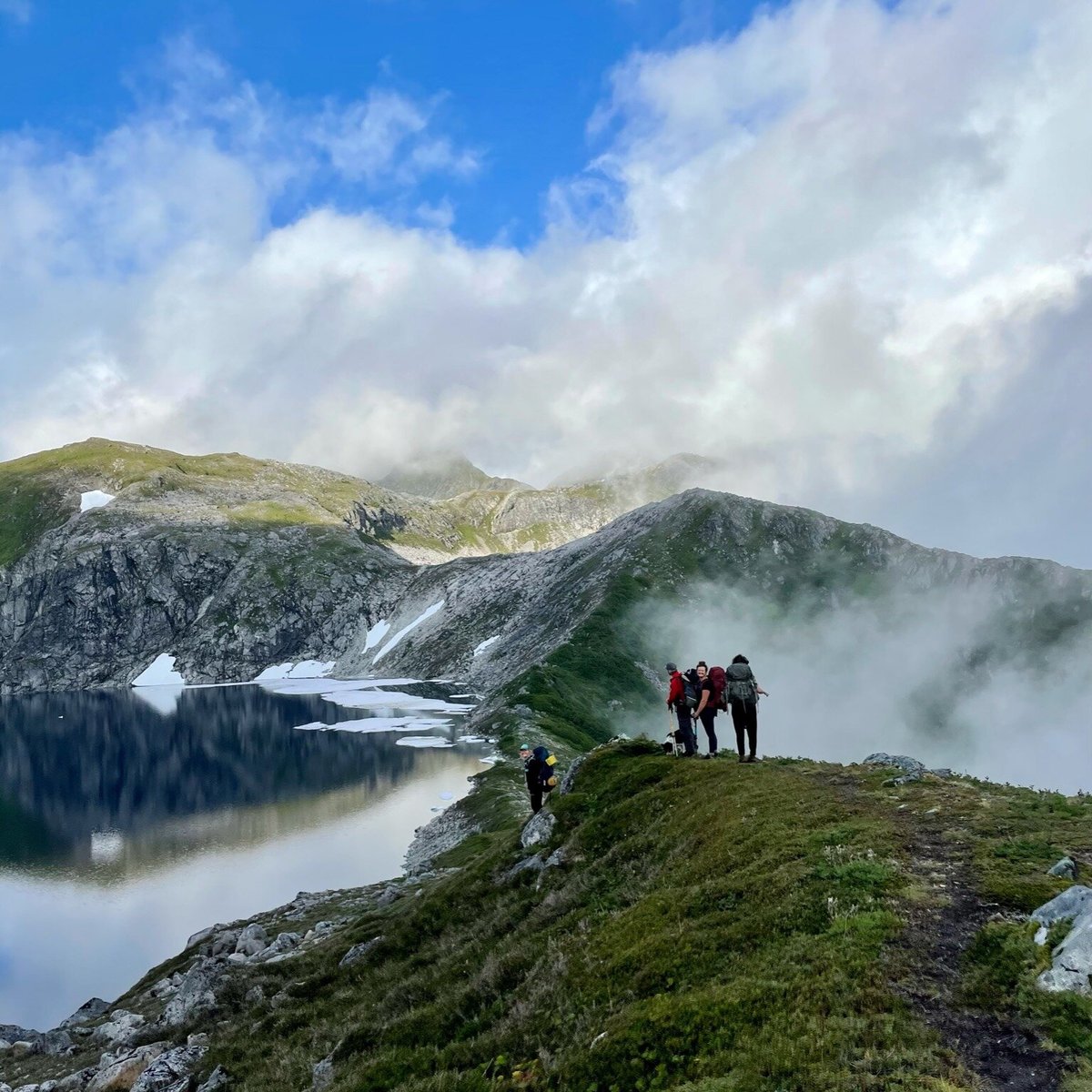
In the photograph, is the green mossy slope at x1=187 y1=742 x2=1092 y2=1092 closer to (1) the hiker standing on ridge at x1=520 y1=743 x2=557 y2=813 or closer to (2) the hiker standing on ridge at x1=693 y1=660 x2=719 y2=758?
(2) the hiker standing on ridge at x1=693 y1=660 x2=719 y2=758

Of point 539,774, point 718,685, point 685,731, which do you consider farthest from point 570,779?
point 718,685

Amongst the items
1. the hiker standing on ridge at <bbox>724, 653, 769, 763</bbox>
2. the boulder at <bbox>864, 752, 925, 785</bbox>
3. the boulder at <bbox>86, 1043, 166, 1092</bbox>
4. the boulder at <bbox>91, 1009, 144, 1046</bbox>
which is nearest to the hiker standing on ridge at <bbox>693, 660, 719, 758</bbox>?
the hiker standing on ridge at <bbox>724, 653, 769, 763</bbox>

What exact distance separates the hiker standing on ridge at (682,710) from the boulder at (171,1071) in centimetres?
2108

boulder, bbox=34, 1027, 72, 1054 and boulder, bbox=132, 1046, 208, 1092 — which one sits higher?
boulder, bbox=132, 1046, 208, 1092

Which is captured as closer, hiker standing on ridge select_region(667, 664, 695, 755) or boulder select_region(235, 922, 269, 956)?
hiker standing on ridge select_region(667, 664, 695, 755)

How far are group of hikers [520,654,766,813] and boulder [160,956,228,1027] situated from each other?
15638 mm

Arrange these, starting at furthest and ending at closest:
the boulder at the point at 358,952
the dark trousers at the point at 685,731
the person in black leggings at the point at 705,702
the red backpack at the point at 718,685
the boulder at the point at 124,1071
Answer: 1. the dark trousers at the point at 685,731
2. the person in black leggings at the point at 705,702
3. the red backpack at the point at 718,685
4. the boulder at the point at 358,952
5. the boulder at the point at 124,1071

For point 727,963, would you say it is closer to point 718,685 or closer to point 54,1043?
point 718,685

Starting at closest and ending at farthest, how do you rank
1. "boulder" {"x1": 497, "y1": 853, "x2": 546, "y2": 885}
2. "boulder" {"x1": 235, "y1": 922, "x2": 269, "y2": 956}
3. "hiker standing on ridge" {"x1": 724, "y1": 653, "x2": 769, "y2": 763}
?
"boulder" {"x1": 497, "y1": 853, "x2": 546, "y2": 885}
"hiker standing on ridge" {"x1": 724, "y1": 653, "x2": 769, "y2": 763}
"boulder" {"x1": 235, "y1": 922, "x2": 269, "y2": 956}

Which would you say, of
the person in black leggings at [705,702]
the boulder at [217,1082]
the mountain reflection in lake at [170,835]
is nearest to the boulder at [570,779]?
the person in black leggings at [705,702]

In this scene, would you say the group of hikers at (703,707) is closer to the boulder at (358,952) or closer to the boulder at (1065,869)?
the boulder at (358,952)

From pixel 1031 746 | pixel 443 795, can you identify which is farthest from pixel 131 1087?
pixel 1031 746

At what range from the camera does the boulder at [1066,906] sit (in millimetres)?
13094

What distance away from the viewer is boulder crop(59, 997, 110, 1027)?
46.3 meters
